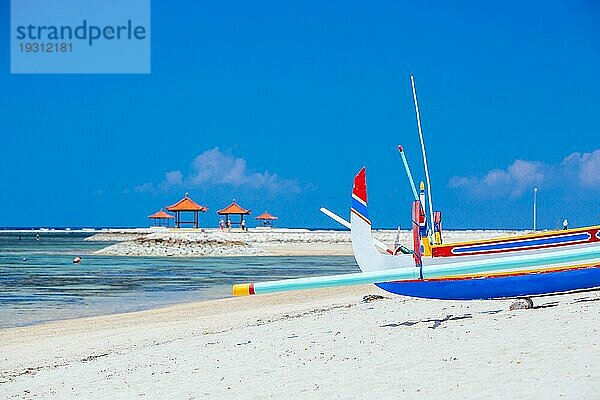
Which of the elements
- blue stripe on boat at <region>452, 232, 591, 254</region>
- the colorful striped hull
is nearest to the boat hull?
the colorful striped hull

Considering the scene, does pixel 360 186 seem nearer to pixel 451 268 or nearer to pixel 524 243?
pixel 451 268

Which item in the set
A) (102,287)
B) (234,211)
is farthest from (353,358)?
(234,211)

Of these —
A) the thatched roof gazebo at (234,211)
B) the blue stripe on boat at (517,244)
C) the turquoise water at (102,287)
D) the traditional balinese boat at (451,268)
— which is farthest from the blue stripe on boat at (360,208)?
the thatched roof gazebo at (234,211)

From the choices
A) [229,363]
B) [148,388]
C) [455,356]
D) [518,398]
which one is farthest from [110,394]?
[518,398]

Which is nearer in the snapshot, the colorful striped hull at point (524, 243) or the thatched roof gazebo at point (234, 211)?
the colorful striped hull at point (524, 243)

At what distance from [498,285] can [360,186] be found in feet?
7.23

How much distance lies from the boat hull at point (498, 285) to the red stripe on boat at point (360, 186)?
1211mm

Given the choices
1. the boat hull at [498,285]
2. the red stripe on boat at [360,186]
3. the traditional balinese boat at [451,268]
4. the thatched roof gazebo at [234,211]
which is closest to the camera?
the traditional balinese boat at [451,268]

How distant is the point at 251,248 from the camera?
51844mm

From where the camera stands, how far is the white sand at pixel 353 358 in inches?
255

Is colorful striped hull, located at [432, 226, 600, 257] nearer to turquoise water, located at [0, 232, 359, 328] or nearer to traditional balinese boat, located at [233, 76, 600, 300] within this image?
traditional balinese boat, located at [233, 76, 600, 300]

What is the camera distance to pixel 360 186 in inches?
389

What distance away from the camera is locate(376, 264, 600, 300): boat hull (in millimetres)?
10133

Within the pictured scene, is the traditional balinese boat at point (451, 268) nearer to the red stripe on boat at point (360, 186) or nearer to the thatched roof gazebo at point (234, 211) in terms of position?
the red stripe on boat at point (360, 186)
